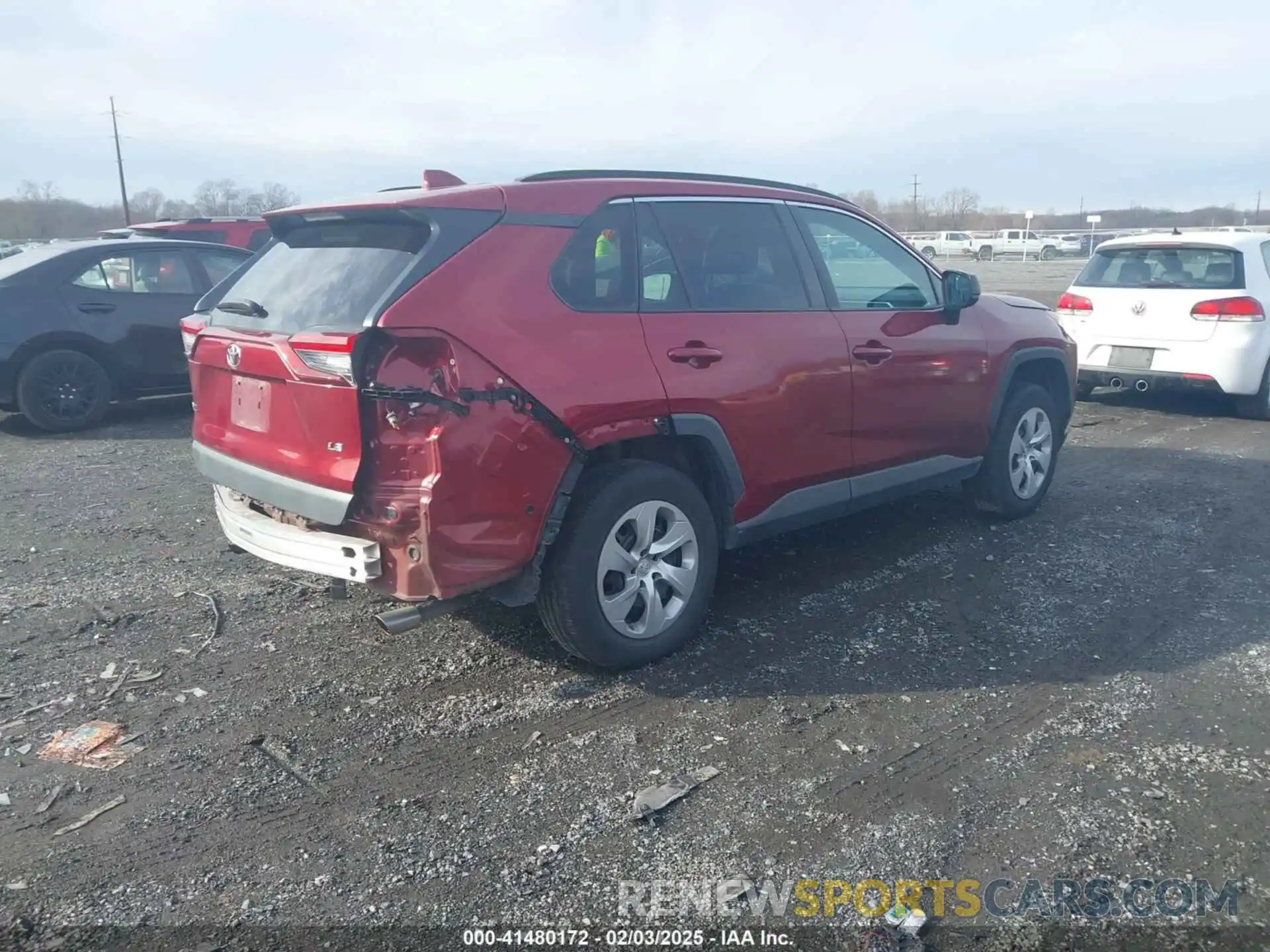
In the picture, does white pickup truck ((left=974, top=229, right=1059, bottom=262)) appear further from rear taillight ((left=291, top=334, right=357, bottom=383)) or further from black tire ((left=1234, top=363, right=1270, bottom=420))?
rear taillight ((left=291, top=334, right=357, bottom=383))

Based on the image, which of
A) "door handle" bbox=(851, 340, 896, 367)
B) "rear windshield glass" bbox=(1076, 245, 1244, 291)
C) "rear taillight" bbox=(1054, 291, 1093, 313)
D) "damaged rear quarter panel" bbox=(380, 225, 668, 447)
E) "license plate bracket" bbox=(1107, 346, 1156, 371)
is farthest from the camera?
"rear taillight" bbox=(1054, 291, 1093, 313)

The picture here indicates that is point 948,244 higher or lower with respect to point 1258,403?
higher

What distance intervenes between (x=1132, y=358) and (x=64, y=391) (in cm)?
942

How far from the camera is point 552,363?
3609 millimetres

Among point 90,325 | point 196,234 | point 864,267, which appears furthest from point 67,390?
point 864,267

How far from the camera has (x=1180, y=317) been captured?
29.2 ft

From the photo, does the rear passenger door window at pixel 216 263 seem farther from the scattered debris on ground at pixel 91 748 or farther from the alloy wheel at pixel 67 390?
the scattered debris on ground at pixel 91 748

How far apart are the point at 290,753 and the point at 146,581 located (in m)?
2.08

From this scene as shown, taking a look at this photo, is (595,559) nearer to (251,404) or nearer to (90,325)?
(251,404)

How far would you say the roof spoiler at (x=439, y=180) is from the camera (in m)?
4.07

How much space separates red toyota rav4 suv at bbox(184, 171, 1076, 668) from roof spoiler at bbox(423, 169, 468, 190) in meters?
0.09

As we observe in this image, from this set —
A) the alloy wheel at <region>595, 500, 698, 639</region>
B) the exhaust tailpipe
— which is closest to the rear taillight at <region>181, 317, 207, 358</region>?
the exhaust tailpipe

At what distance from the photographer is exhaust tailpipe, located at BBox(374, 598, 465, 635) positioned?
3.51 meters

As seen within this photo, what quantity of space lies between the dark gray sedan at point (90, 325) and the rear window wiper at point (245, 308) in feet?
17.6
